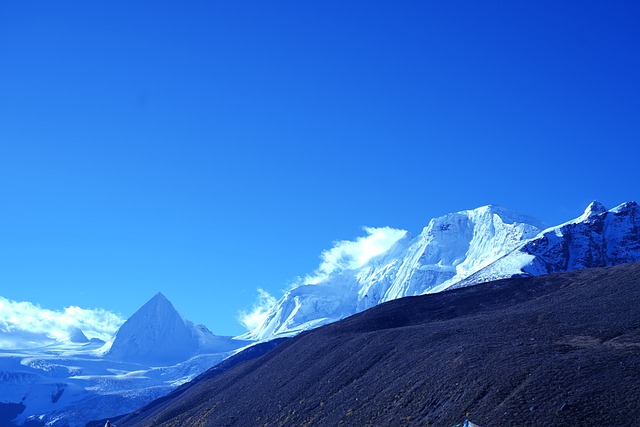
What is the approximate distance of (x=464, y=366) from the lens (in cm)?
6372

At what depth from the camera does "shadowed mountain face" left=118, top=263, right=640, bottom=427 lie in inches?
2005

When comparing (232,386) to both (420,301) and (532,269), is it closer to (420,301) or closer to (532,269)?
(420,301)

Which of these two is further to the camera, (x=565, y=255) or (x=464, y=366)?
(x=565, y=255)

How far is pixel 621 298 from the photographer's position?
7525 cm

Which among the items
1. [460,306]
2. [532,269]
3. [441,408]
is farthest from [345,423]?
[532,269]

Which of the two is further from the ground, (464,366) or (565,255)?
(565,255)

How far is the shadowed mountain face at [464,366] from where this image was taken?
167 ft

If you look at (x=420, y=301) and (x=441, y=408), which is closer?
(x=441, y=408)

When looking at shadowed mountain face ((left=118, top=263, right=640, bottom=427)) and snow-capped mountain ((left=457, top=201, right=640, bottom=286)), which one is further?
snow-capped mountain ((left=457, top=201, right=640, bottom=286))

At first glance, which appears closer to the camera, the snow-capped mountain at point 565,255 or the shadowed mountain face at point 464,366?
the shadowed mountain face at point 464,366

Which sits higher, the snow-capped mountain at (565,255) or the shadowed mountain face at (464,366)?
the snow-capped mountain at (565,255)

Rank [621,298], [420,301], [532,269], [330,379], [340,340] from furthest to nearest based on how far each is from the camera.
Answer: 1. [532,269]
2. [420,301]
3. [340,340]
4. [330,379]
5. [621,298]

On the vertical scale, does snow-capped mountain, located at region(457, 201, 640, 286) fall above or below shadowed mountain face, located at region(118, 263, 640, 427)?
above

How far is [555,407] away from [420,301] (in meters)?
65.4
